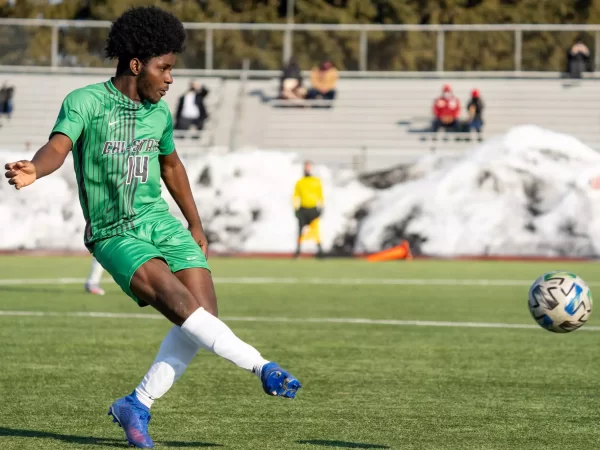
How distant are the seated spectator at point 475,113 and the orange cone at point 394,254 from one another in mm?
7260

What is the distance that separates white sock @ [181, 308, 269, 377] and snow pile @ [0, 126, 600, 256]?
868 inches

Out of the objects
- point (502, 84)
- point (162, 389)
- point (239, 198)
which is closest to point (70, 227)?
point (239, 198)

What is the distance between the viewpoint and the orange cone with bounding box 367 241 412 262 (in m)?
27.8

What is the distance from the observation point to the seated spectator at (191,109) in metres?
35.0

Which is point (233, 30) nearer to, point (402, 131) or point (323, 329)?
point (402, 131)

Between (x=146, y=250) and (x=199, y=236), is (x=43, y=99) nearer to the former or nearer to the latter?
(x=199, y=236)

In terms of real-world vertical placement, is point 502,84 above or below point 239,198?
above

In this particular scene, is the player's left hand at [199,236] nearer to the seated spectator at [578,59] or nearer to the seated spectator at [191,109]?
the seated spectator at [191,109]

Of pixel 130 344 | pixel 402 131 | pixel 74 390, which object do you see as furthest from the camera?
pixel 402 131

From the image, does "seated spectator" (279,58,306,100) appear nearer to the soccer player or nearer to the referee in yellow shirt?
the referee in yellow shirt

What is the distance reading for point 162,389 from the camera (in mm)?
6703

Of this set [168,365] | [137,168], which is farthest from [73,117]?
[168,365]

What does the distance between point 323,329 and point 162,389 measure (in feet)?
21.3

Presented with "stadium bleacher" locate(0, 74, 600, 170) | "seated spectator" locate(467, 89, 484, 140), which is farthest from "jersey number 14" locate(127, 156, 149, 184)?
"seated spectator" locate(467, 89, 484, 140)
